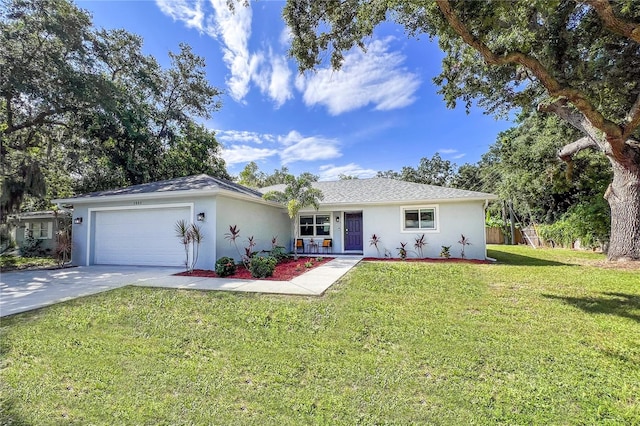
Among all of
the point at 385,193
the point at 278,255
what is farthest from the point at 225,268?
the point at 385,193

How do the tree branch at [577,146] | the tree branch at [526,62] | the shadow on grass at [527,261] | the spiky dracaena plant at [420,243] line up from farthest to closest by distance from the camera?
the spiky dracaena plant at [420,243]
the tree branch at [577,146]
the shadow on grass at [527,261]
the tree branch at [526,62]

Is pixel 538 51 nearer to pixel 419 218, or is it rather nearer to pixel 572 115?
pixel 572 115

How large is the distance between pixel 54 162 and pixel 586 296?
22.9 meters

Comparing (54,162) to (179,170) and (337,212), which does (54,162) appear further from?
(337,212)

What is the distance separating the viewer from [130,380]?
3209mm

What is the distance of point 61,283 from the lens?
7617 mm

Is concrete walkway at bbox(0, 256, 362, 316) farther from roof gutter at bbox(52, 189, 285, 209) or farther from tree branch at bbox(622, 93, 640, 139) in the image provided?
tree branch at bbox(622, 93, 640, 139)

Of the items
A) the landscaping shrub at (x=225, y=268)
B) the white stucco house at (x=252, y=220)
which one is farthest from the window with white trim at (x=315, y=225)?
the landscaping shrub at (x=225, y=268)

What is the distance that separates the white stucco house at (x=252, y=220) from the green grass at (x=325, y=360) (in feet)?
13.3

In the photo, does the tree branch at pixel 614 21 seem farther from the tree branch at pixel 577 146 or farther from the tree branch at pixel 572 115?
the tree branch at pixel 577 146

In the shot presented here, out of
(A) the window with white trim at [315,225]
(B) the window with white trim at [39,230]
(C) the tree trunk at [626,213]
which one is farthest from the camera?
(B) the window with white trim at [39,230]

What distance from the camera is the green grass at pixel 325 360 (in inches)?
107

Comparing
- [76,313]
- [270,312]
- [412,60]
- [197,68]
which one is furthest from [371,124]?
[76,313]

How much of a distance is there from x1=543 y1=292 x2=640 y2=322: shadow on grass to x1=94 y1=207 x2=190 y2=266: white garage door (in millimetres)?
10679
